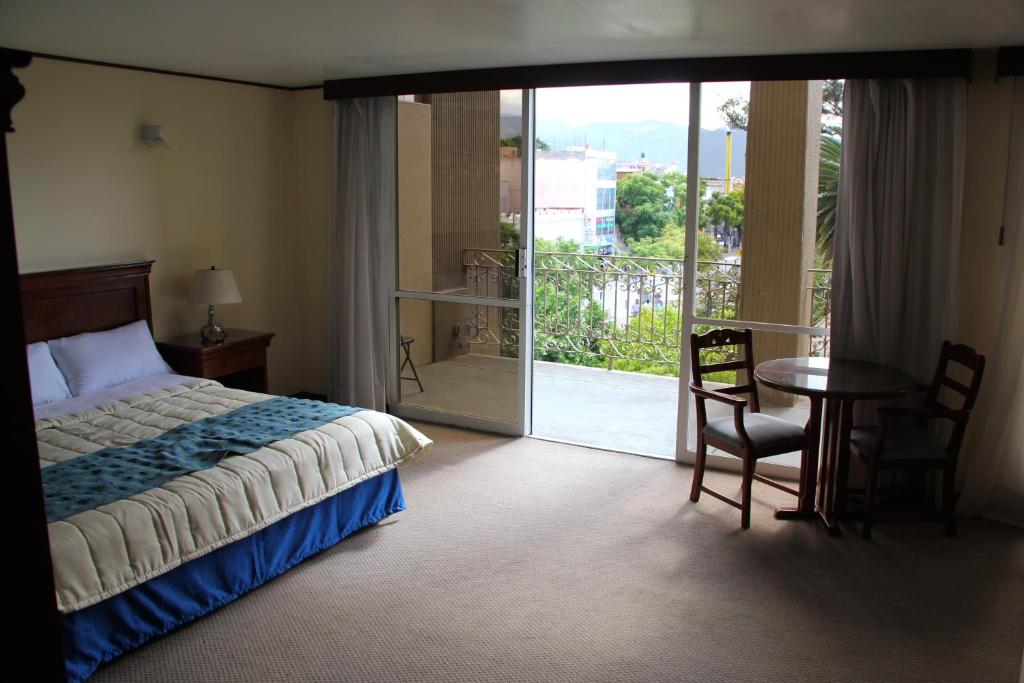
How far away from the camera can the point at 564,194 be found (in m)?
5.36

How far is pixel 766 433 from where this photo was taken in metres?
4.12

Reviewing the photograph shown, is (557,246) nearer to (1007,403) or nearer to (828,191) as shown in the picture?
(828,191)

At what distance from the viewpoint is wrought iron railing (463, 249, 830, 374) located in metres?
4.84

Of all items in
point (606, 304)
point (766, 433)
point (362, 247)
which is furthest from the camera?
point (606, 304)

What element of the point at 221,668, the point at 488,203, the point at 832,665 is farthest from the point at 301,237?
the point at 832,665

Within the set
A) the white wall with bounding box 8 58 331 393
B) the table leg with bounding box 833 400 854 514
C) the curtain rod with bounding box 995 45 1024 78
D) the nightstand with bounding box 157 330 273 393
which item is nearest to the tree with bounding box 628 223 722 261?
the table leg with bounding box 833 400 854 514

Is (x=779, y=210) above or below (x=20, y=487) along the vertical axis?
above

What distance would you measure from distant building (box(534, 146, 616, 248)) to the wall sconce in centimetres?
227

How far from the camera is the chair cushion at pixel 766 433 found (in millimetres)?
4062

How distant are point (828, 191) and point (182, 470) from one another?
3449 millimetres

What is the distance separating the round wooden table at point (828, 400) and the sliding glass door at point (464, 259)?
180cm

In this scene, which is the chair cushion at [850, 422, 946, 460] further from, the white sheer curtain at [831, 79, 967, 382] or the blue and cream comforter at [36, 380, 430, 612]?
the blue and cream comforter at [36, 380, 430, 612]

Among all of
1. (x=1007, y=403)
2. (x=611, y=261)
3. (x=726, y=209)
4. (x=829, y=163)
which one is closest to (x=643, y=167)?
(x=726, y=209)

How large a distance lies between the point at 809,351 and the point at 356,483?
2.56m
